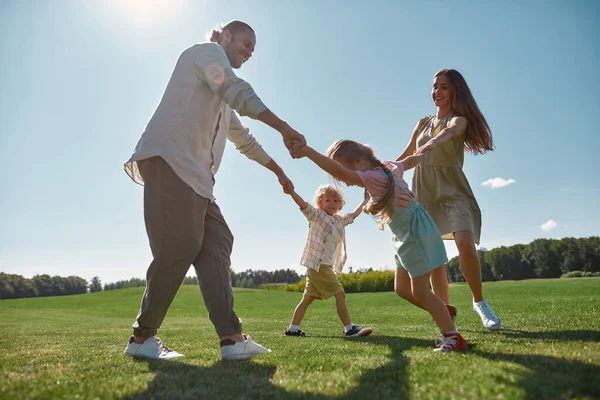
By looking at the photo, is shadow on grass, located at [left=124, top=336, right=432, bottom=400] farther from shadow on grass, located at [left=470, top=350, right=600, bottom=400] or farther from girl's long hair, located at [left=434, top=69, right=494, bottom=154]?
girl's long hair, located at [left=434, top=69, right=494, bottom=154]

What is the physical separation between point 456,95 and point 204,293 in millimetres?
3453

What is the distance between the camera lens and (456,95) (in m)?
5.03

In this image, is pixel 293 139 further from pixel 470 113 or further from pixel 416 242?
pixel 470 113

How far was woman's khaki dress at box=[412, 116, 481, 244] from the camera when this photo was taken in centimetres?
→ 497

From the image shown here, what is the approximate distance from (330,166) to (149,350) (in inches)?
80.3

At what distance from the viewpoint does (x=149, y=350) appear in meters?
3.60

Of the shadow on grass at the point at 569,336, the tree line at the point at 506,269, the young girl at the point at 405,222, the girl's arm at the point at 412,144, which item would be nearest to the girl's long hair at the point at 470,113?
the girl's arm at the point at 412,144

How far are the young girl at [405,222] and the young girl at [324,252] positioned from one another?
2.46 meters

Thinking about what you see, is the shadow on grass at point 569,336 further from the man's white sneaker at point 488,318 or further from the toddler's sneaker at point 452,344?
the toddler's sneaker at point 452,344

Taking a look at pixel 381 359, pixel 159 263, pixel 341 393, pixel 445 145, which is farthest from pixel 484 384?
pixel 445 145

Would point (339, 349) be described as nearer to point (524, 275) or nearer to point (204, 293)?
point (204, 293)

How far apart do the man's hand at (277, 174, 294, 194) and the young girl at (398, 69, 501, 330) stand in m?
1.47

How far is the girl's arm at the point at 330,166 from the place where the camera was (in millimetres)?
3512

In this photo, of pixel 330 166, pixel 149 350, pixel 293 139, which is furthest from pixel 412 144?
pixel 149 350
